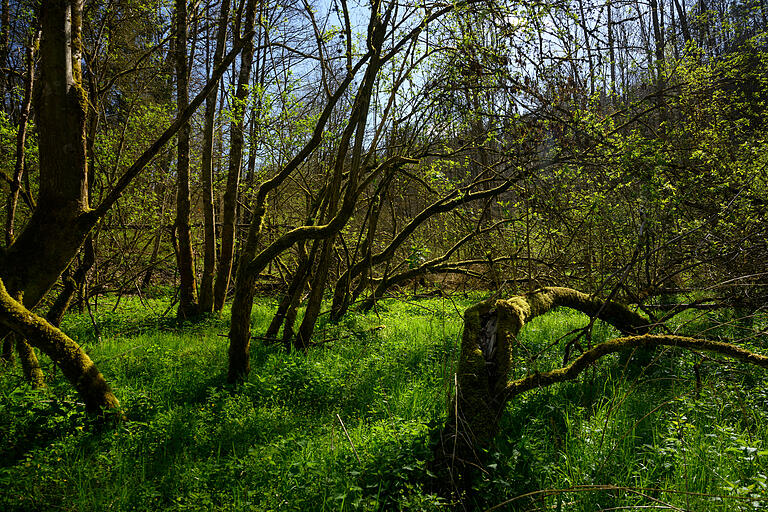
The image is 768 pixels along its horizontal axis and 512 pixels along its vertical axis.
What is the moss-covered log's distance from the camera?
3.30m

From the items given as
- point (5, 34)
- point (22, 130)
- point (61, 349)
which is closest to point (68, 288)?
point (22, 130)

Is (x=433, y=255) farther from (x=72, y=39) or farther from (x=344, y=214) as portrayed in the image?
(x=72, y=39)

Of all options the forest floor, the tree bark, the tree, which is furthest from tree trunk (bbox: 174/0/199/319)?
the tree bark

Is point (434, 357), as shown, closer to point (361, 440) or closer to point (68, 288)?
point (361, 440)

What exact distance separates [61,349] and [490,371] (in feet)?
12.1

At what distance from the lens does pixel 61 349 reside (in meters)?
3.62

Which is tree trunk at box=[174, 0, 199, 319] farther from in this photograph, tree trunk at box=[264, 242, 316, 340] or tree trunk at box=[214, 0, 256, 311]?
tree trunk at box=[264, 242, 316, 340]

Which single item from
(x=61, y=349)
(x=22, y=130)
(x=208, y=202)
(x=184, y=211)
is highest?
(x=22, y=130)

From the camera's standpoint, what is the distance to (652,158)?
410 centimetres

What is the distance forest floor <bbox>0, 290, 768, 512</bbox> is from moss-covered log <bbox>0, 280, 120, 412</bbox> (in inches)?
8.3

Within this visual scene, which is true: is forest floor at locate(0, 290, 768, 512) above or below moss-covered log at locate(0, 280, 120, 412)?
below

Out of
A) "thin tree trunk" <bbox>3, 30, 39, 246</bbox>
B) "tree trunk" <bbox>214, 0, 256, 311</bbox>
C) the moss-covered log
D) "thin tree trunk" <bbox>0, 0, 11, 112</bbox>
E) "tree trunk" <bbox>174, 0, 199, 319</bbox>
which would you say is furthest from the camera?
"tree trunk" <bbox>174, 0, 199, 319</bbox>

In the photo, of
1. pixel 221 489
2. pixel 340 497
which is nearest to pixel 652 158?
pixel 340 497

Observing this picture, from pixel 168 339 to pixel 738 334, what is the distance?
29.4ft
